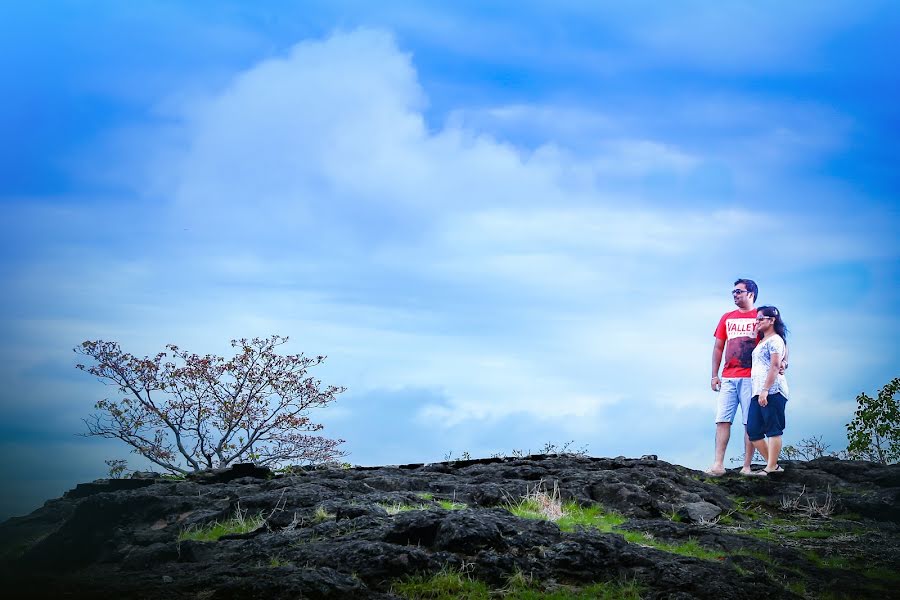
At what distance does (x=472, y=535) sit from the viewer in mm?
8180

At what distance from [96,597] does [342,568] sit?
2180 millimetres

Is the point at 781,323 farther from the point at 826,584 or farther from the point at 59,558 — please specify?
the point at 59,558

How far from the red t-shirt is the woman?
175 millimetres

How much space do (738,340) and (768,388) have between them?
136 cm

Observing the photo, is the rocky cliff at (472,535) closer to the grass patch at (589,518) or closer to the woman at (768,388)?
the grass patch at (589,518)

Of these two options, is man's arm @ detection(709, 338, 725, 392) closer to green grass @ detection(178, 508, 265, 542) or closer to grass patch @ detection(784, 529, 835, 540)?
grass patch @ detection(784, 529, 835, 540)

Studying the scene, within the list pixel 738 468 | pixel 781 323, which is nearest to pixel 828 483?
pixel 738 468

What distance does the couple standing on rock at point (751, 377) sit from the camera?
660 inches

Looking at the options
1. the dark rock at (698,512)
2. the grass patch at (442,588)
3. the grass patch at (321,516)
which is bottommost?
the grass patch at (442,588)

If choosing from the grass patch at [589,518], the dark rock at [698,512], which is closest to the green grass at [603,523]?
the grass patch at [589,518]

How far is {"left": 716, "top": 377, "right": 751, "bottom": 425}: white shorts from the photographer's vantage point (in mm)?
17344

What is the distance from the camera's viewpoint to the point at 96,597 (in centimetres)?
692

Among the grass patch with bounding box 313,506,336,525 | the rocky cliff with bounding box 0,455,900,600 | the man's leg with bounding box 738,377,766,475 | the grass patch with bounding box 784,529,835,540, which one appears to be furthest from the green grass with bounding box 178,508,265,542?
the man's leg with bounding box 738,377,766,475

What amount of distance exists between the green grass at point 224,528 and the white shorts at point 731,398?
11029 millimetres
